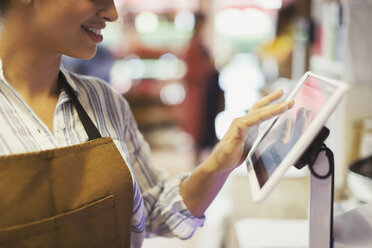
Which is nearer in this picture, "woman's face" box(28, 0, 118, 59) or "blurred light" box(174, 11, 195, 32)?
"woman's face" box(28, 0, 118, 59)

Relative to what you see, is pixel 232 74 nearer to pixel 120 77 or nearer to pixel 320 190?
pixel 120 77

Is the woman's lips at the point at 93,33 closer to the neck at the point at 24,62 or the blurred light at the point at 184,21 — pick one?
the neck at the point at 24,62

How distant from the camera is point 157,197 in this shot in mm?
1377

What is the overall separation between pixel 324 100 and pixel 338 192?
5.23 ft

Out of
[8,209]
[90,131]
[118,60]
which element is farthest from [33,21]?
[118,60]

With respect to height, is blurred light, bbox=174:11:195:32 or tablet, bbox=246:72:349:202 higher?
tablet, bbox=246:72:349:202

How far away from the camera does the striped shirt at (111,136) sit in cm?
100

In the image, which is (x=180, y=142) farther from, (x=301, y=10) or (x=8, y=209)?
(x=8, y=209)

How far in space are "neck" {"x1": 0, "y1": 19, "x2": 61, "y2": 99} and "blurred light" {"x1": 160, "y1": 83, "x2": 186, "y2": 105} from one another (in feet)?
19.9

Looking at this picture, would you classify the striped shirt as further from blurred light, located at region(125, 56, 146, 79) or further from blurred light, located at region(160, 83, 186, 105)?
blurred light, located at region(125, 56, 146, 79)

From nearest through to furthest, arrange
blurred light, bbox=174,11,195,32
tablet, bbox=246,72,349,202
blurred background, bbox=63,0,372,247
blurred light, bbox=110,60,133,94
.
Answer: tablet, bbox=246,72,349,202
blurred background, bbox=63,0,372,247
blurred light, bbox=110,60,133,94
blurred light, bbox=174,11,195,32

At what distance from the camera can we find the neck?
1.08m

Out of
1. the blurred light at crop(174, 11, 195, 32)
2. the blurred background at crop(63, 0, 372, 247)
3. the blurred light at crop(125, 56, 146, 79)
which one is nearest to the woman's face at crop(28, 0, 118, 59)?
the blurred background at crop(63, 0, 372, 247)

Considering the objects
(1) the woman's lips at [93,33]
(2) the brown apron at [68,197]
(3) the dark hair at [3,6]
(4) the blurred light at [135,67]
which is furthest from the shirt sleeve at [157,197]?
(4) the blurred light at [135,67]
